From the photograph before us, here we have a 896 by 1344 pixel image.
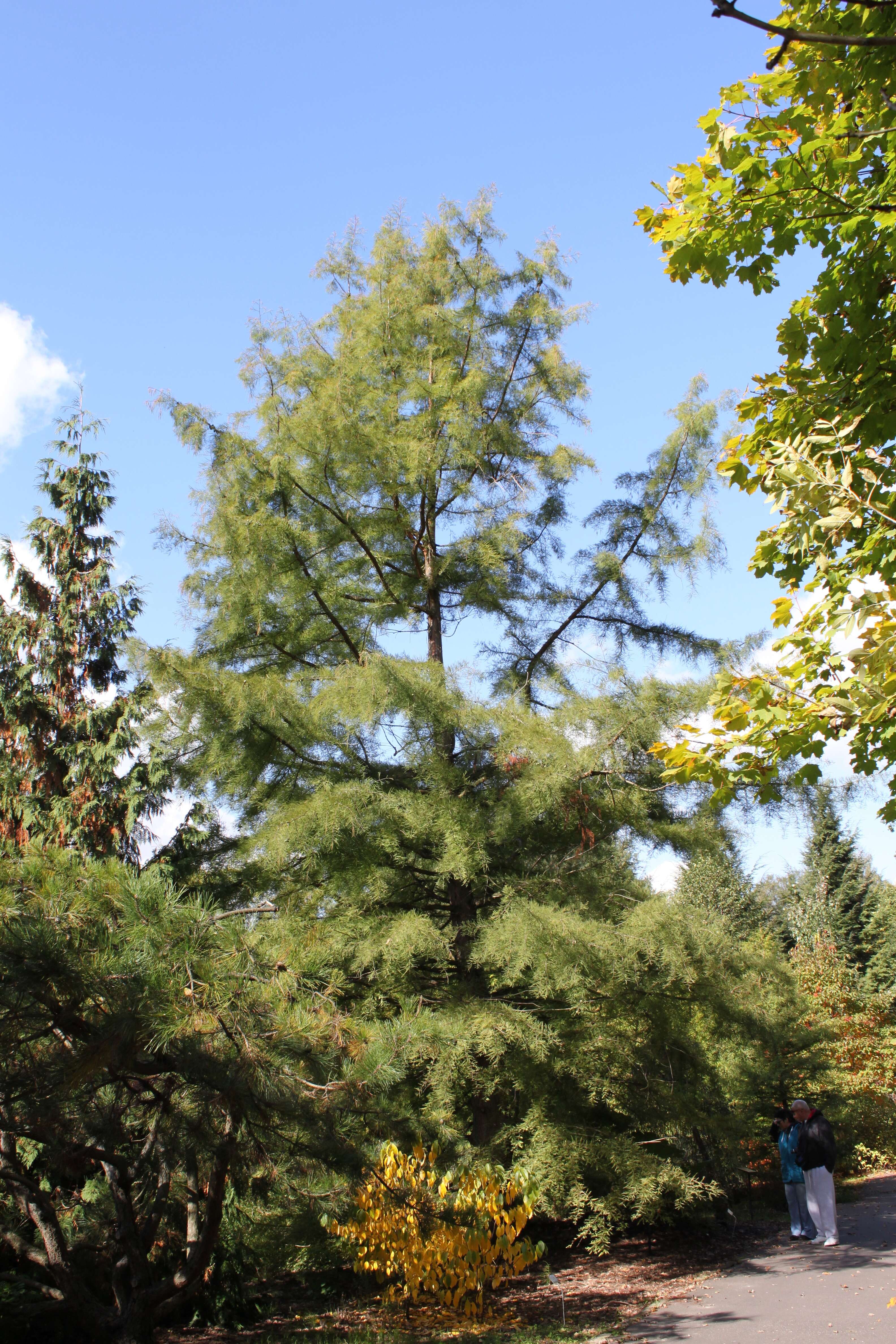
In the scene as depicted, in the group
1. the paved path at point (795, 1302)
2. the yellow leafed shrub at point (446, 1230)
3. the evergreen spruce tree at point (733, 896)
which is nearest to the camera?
the paved path at point (795, 1302)

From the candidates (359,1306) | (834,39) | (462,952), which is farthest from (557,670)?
(834,39)

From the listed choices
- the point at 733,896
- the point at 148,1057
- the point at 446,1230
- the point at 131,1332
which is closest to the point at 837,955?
the point at 733,896

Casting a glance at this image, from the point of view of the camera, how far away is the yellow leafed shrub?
221 inches

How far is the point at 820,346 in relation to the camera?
11.5 feet

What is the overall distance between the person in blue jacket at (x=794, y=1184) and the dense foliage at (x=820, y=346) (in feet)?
19.7

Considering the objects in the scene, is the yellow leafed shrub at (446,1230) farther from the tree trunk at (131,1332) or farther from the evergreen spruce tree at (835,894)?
the evergreen spruce tree at (835,894)

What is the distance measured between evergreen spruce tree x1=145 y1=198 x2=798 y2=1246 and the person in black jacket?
2.52ft

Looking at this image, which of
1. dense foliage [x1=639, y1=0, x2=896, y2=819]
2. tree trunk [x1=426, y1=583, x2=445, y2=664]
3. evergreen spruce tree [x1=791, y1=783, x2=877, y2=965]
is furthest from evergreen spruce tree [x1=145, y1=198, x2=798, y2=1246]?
evergreen spruce tree [x1=791, y1=783, x2=877, y2=965]

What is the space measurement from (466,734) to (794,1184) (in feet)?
17.2

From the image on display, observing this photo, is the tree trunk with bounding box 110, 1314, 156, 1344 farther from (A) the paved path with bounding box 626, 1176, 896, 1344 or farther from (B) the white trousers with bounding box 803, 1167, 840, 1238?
(B) the white trousers with bounding box 803, 1167, 840, 1238

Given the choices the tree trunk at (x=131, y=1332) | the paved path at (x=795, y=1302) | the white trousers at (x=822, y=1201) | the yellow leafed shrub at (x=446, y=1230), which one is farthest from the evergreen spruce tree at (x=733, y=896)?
the tree trunk at (x=131, y=1332)

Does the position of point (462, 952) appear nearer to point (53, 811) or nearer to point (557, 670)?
point (557, 670)

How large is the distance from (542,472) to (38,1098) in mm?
7954

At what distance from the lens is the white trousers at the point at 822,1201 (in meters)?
7.53
